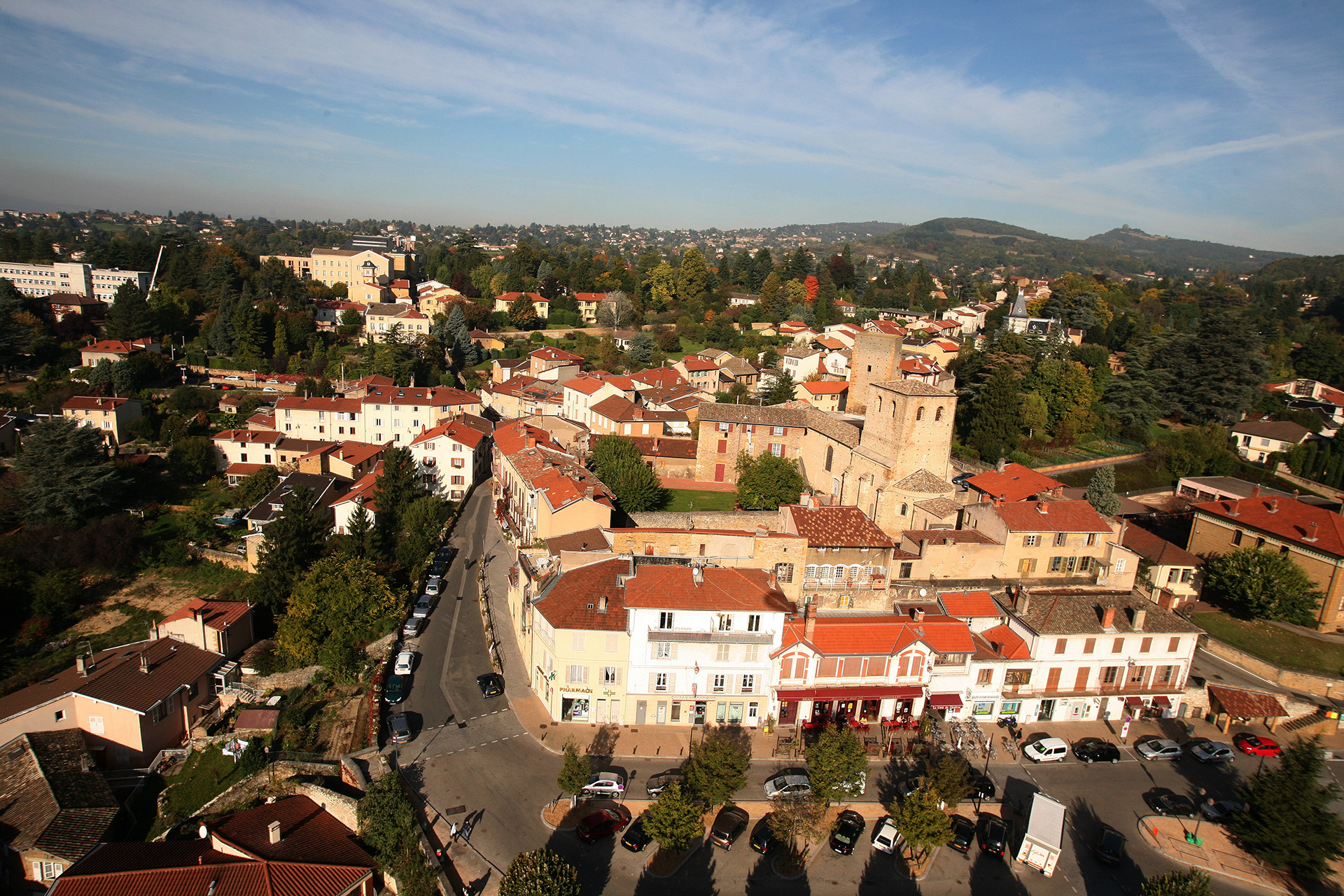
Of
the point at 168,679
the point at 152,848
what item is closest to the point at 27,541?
the point at 168,679

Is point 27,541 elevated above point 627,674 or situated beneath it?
situated beneath

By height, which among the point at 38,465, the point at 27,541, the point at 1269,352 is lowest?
the point at 27,541

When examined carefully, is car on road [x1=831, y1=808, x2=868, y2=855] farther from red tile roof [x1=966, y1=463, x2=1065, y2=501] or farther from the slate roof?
the slate roof

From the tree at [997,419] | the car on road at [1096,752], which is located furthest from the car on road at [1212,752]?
the tree at [997,419]

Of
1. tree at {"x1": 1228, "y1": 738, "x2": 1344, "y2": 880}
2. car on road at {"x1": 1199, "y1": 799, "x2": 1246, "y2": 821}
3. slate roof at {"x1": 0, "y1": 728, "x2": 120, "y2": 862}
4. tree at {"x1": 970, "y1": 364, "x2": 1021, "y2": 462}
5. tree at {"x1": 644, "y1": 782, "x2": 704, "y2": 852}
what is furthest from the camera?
tree at {"x1": 970, "y1": 364, "x2": 1021, "y2": 462}

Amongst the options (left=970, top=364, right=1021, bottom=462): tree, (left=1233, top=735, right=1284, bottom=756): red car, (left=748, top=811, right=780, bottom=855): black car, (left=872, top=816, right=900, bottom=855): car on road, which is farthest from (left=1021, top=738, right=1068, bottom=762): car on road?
(left=970, top=364, right=1021, bottom=462): tree

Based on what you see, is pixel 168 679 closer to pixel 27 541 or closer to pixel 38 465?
pixel 27 541

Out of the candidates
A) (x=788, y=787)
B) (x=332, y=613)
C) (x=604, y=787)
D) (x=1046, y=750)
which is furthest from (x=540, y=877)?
(x=332, y=613)

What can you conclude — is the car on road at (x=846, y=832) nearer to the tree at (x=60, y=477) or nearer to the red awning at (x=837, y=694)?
the red awning at (x=837, y=694)
